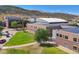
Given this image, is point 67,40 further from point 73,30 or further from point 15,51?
point 15,51

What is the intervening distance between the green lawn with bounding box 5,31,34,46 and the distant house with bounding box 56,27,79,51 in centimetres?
40

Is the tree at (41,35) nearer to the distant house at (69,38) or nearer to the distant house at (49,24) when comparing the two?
the distant house at (49,24)

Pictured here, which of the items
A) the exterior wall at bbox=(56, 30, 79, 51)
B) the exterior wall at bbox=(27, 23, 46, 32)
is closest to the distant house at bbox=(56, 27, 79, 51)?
the exterior wall at bbox=(56, 30, 79, 51)

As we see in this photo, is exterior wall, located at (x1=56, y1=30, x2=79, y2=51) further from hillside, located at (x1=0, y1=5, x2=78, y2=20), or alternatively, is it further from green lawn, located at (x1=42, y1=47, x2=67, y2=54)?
hillside, located at (x1=0, y1=5, x2=78, y2=20)

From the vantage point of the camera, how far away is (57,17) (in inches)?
176

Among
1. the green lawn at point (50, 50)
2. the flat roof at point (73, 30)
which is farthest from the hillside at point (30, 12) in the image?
the green lawn at point (50, 50)

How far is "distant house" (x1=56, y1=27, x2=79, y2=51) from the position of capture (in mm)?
4320

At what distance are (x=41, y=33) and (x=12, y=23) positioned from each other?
0.45 metres

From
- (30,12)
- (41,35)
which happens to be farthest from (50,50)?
(30,12)

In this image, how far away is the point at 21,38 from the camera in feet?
14.6
